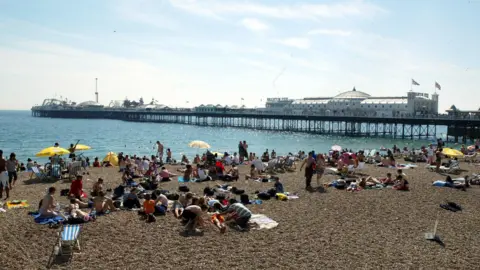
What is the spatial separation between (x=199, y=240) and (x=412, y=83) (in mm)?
51926

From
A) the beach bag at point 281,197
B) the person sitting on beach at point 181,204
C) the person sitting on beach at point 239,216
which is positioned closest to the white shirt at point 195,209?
the person sitting on beach at point 239,216

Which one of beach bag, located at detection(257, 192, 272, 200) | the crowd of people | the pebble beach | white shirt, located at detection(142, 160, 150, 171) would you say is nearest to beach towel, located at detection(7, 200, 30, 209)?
the pebble beach

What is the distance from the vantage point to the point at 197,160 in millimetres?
18469

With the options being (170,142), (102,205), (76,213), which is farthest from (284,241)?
(170,142)

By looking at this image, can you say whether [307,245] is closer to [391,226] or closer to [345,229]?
[345,229]

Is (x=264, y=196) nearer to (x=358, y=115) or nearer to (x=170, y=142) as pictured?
(x=170, y=142)

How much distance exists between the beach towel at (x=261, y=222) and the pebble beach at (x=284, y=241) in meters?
0.17

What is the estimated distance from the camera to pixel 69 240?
5961 millimetres

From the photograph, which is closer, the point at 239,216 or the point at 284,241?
the point at 284,241

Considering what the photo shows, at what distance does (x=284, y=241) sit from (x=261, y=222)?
1.00 metres

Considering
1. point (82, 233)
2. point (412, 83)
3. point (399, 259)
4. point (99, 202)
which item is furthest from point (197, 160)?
point (412, 83)

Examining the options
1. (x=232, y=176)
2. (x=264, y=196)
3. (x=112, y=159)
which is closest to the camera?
(x=264, y=196)

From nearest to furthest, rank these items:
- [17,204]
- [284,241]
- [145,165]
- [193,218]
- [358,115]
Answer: [284,241] < [193,218] < [17,204] < [145,165] < [358,115]

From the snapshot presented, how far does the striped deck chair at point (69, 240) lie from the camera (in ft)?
19.4
